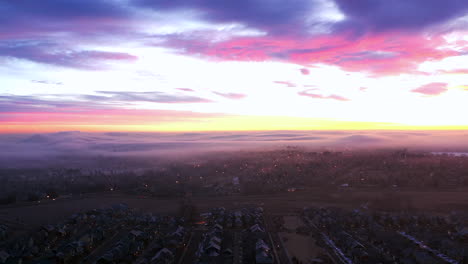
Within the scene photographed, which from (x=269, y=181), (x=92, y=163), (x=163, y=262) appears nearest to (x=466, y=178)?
(x=269, y=181)

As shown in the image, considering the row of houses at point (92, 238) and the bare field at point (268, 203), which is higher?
the row of houses at point (92, 238)

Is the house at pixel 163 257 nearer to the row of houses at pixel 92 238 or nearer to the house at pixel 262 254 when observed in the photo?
the row of houses at pixel 92 238

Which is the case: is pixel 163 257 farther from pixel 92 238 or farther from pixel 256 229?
pixel 256 229

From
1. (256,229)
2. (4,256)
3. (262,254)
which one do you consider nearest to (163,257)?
(262,254)

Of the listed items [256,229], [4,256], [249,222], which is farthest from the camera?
[249,222]

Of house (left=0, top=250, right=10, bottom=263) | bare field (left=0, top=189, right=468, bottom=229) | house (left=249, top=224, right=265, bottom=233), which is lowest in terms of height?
bare field (left=0, top=189, right=468, bottom=229)

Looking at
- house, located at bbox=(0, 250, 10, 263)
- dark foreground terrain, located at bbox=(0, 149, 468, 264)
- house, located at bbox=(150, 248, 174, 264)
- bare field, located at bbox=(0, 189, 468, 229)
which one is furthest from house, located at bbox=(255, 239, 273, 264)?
house, located at bbox=(0, 250, 10, 263)

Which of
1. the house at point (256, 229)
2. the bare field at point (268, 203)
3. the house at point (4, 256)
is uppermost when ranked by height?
the house at point (4, 256)

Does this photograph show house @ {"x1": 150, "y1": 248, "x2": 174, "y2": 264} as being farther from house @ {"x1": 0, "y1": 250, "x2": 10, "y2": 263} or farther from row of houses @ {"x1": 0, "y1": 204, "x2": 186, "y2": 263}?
house @ {"x1": 0, "y1": 250, "x2": 10, "y2": 263}

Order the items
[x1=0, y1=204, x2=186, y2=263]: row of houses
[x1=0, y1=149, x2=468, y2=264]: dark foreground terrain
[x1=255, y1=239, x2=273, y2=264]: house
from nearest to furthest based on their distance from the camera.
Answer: [x1=255, y1=239, x2=273, y2=264]: house
[x1=0, y1=204, x2=186, y2=263]: row of houses
[x1=0, y1=149, x2=468, y2=264]: dark foreground terrain

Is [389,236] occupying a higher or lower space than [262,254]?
lower

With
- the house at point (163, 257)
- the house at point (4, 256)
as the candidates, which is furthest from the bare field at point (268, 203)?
the house at point (163, 257)
